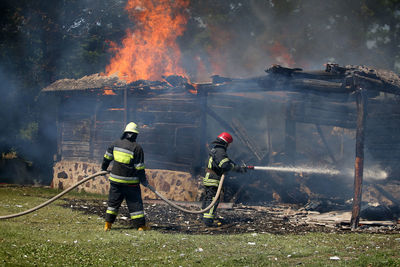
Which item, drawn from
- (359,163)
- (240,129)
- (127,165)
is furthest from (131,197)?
(240,129)

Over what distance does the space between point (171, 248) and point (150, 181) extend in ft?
25.5

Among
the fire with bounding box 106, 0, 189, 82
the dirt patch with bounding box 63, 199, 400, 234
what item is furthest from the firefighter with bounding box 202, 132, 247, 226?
the fire with bounding box 106, 0, 189, 82

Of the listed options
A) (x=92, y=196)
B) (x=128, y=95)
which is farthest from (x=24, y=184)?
(x=128, y=95)

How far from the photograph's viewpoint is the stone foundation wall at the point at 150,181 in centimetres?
1359

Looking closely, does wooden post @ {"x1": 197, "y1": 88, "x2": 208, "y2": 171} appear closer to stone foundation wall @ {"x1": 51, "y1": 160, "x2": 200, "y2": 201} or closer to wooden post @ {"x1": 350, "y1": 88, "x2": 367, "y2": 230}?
stone foundation wall @ {"x1": 51, "y1": 160, "x2": 200, "y2": 201}

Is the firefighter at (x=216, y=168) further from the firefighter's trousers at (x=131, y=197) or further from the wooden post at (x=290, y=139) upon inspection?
the wooden post at (x=290, y=139)

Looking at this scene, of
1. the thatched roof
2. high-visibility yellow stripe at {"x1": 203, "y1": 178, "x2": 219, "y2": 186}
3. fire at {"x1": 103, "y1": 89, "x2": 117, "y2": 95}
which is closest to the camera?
high-visibility yellow stripe at {"x1": 203, "y1": 178, "x2": 219, "y2": 186}

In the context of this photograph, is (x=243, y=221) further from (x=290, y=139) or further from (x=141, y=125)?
(x=141, y=125)

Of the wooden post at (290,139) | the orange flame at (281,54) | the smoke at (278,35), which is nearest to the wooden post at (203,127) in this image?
the wooden post at (290,139)

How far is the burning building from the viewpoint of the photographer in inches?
519

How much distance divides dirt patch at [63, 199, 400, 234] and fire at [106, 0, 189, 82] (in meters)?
7.09

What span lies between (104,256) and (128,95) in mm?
9768

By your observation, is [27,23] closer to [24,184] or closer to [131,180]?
[24,184]

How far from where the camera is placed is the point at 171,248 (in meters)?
6.76
